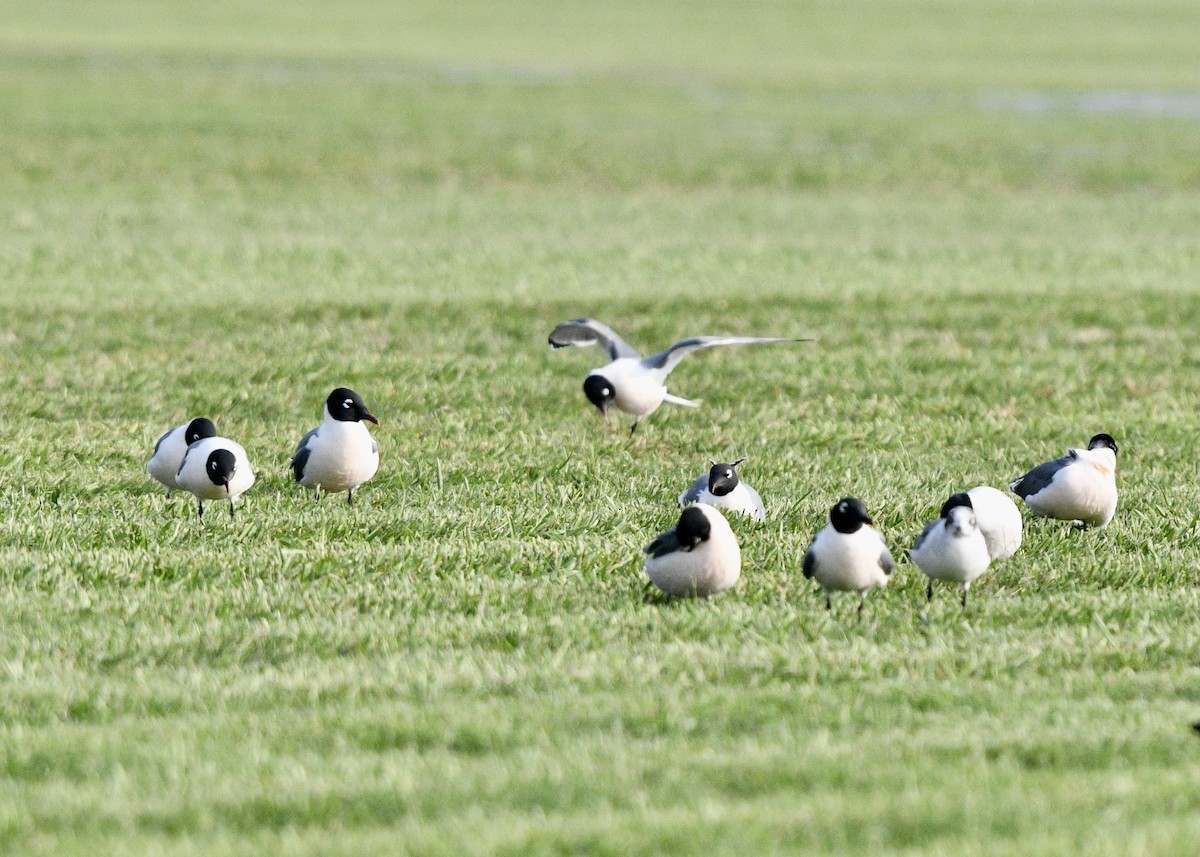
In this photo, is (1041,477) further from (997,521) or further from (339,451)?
(339,451)

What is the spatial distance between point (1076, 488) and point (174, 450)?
5119 millimetres

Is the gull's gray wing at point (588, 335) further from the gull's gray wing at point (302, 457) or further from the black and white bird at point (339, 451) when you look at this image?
the gull's gray wing at point (302, 457)

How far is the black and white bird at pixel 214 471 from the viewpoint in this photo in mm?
9086

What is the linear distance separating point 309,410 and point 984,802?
8.85 meters

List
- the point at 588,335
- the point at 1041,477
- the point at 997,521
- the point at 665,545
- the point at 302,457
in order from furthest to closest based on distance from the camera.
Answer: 1. the point at 588,335
2. the point at 302,457
3. the point at 1041,477
4. the point at 997,521
5. the point at 665,545

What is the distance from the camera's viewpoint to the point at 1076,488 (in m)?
8.98

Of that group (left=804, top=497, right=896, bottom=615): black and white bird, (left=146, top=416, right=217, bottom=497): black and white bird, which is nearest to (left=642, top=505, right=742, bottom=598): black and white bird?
(left=804, top=497, right=896, bottom=615): black and white bird

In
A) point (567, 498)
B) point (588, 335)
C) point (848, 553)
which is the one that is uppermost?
point (588, 335)

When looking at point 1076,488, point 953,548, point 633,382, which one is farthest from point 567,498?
point 953,548

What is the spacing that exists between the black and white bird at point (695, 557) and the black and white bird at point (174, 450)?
3355 millimetres

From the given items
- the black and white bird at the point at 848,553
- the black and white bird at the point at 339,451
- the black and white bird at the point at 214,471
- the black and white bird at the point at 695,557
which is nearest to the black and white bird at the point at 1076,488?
the black and white bird at the point at 848,553

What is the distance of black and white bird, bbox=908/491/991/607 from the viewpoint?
293 inches

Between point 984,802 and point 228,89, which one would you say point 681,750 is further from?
→ point 228,89

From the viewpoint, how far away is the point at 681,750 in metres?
5.83
